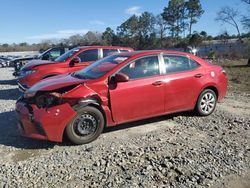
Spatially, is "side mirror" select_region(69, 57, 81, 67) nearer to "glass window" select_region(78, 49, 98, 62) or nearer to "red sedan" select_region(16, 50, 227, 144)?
"glass window" select_region(78, 49, 98, 62)

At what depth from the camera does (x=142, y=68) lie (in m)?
6.03

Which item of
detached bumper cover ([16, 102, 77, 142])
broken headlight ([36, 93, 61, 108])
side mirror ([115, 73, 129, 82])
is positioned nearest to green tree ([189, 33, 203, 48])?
side mirror ([115, 73, 129, 82])

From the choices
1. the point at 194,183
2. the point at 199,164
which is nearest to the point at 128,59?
the point at 199,164

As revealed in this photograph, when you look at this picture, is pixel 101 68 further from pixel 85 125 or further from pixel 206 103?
pixel 206 103

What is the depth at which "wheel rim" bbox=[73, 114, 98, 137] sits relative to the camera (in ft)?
17.2

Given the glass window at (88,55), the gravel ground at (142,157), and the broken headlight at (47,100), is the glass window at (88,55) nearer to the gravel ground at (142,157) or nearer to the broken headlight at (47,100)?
the gravel ground at (142,157)

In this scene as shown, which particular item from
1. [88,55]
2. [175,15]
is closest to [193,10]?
[175,15]

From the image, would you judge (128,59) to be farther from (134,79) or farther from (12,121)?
(12,121)

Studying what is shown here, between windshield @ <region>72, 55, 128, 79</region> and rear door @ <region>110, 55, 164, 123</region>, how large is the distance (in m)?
0.29

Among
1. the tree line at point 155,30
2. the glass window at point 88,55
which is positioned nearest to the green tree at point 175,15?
the tree line at point 155,30

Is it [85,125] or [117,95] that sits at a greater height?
[117,95]

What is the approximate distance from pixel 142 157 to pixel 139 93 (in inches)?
58.2

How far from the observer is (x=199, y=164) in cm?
446

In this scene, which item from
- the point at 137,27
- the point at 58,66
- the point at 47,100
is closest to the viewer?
the point at 47,100
